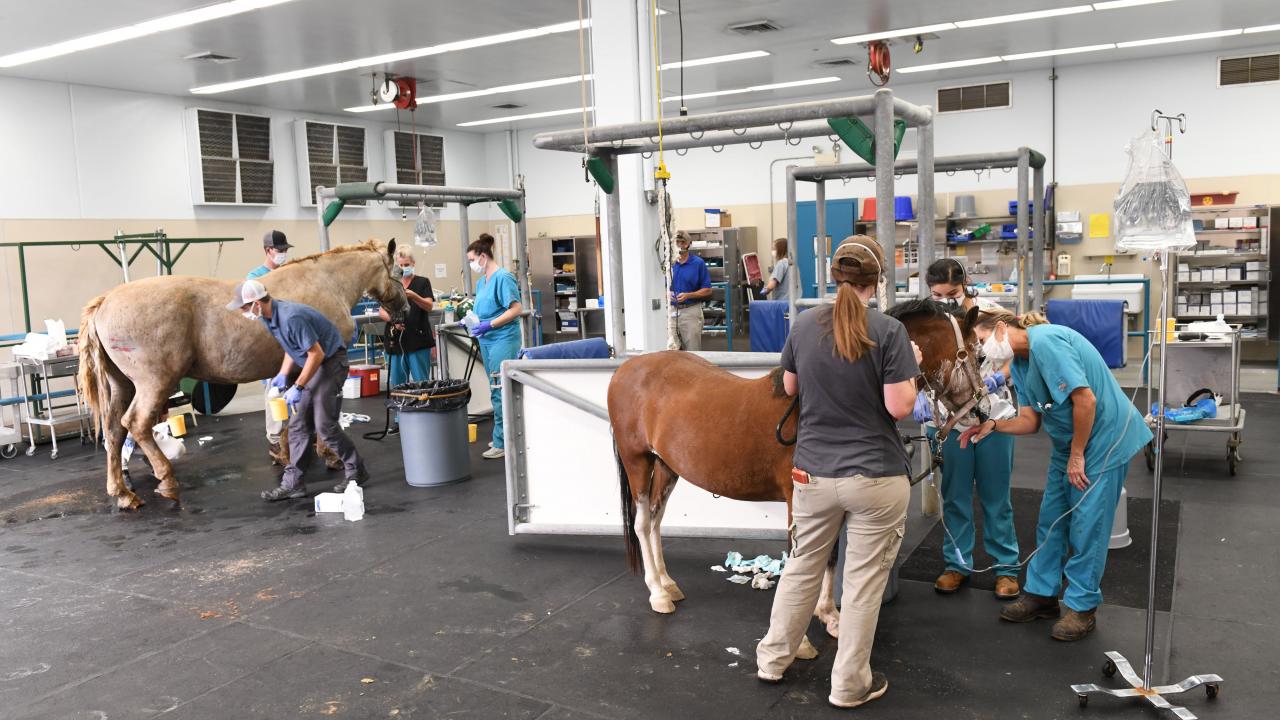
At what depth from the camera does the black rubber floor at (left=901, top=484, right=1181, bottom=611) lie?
4445mm

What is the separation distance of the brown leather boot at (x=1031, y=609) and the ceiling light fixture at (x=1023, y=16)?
7.87 meters

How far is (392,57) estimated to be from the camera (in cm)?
1123

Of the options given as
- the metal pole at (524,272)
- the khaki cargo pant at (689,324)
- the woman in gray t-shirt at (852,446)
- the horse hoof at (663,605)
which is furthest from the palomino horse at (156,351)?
the woman in gray t-shirt at (852,446)

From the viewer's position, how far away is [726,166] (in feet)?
53.8

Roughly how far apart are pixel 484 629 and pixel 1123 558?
3344 millimetres

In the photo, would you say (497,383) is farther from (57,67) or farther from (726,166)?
(726,166)

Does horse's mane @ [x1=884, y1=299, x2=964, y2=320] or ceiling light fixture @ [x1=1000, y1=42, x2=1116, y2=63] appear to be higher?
ceiling light fixture @ [x1=1000, y1=42, x2=1116, y2=63]

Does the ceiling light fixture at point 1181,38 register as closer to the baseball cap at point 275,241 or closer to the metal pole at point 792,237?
the metal pole at point 792,237

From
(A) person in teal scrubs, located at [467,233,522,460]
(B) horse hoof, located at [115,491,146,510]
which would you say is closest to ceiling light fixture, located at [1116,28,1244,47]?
(A) person in teal scrubs, located at [467,233,522,460]

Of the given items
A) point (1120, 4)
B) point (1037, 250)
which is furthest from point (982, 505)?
point (1120, 4)

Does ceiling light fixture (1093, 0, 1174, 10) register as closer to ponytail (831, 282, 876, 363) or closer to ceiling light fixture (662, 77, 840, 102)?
ceiling light fixture (662, 77, 840, 102)

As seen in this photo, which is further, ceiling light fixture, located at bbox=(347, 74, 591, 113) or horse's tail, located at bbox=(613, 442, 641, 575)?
ceiling light fixture, located at bbox=(347, 74, 591, 113)

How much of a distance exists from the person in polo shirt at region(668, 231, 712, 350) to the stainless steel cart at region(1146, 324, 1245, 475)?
444 cm

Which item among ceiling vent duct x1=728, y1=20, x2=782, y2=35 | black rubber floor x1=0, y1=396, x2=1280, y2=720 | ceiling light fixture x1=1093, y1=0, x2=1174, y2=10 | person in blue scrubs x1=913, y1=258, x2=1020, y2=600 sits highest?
ceiling vent duct x1=728, y1=20, x2=782, y2=35
